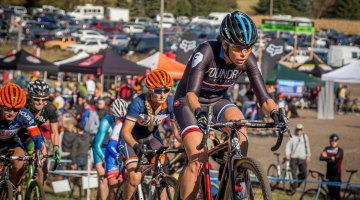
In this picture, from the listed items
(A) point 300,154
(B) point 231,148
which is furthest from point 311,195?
(B) point 231,148

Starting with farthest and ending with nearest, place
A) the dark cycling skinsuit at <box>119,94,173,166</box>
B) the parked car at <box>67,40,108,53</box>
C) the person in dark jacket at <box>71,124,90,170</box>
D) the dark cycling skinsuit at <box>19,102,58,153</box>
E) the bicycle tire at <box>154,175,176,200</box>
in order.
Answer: the parked car at <box>67,40,108,53</box> → the person in dark jacket at <box>71,124,90,170</box> → the dark cycling skinsuit at <box>19,102,58,153</box> → the dark cycling skinsuit at <box>119,94,173,166</box> → the bicycle tire at <box>154,175,176,200</box>

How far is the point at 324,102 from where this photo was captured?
1427 inches

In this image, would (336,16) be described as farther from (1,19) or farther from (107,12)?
(1,19)

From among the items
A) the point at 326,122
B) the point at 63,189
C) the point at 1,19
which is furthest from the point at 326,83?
the point at 1,19

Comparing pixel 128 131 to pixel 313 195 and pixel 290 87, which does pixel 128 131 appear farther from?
pixel 290 87

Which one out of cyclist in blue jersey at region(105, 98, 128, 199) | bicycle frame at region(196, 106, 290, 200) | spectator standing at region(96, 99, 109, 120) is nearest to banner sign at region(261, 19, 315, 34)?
spectator standing at region(96, 99, 109, 120)

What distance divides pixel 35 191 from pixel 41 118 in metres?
1.32

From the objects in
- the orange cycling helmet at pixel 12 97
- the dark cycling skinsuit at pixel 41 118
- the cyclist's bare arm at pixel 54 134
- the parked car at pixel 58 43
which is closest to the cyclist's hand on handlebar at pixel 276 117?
the orange cycling helmet at pixel 12 97

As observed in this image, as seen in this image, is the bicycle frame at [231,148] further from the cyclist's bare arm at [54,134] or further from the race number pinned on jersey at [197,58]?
the cyclist's bare arm at [54,134]

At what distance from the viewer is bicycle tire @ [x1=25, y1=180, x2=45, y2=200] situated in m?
10.0

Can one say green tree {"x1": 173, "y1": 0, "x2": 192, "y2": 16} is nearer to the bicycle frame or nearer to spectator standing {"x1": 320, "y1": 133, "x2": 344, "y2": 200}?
spectator standing {"x1": 320, "y1": 133, "x2": 344, "y2": 200}

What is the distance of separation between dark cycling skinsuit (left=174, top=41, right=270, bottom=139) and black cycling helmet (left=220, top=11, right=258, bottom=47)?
35 centimetres

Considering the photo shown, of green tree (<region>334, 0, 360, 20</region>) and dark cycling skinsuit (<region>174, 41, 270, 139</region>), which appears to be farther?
green tree (<region>334, 0, 360, 20</region>)

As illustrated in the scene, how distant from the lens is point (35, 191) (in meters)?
10.1
